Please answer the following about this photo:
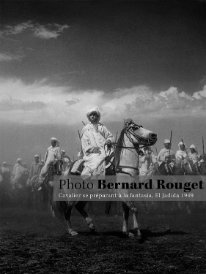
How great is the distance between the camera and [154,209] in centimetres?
1228

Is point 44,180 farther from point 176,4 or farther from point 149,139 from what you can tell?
point 176,4

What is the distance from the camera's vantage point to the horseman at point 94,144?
753cm

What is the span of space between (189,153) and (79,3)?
8121 mm

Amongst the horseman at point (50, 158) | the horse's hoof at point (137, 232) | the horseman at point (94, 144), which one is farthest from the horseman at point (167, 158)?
the horse's hoof at point (137, 232)

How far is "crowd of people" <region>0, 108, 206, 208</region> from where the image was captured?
25.4ft

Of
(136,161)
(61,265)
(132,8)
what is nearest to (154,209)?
(136,161)

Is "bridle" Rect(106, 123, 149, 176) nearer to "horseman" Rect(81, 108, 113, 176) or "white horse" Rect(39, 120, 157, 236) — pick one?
"white horse" Rect(39, 120, 157, 236)

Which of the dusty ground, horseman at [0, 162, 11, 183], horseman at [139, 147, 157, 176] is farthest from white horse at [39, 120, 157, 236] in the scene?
horseman at [0, 162, 11, 183]

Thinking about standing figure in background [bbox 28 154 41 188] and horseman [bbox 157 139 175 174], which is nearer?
horseman [bbox 157 139 175 174]

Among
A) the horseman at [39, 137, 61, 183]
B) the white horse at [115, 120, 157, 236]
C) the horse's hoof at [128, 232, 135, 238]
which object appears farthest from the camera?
the horseman at [39, 137, 61, 183]

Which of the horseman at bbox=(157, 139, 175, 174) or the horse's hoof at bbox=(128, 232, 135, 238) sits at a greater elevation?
the horseman at bbox=(157, 139, 175, 174)

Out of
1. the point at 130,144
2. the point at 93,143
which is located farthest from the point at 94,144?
A: the point at 130,144

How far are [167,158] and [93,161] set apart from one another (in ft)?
18.6

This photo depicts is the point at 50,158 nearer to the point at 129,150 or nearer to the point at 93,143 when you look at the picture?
the point at 93,143
